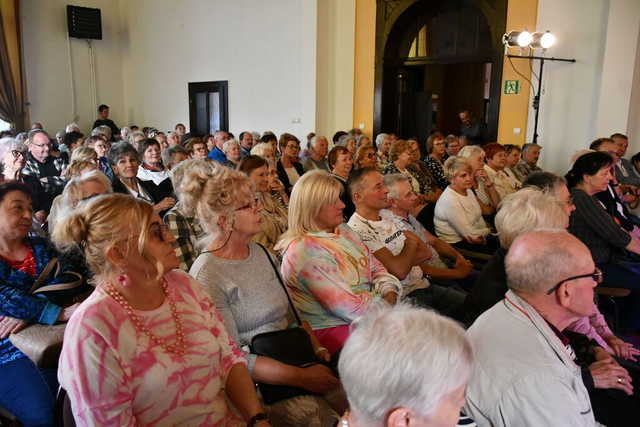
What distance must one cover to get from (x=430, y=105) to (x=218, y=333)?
8.42m

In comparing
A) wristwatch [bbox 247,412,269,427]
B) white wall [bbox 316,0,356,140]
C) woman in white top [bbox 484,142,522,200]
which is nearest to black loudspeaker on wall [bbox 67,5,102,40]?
white wall [bbox 316,0,356,140]

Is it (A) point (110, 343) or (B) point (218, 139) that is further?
(B) point (218, 139)

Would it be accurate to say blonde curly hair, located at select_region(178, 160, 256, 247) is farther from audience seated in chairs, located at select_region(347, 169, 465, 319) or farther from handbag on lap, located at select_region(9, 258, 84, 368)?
audience seated in chairs, located at select_region(347, 169, 465, 319)

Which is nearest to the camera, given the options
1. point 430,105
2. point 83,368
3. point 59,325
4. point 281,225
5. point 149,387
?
point 83,368

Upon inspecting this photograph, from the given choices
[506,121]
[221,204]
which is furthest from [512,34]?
[221,204]

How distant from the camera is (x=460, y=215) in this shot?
3.70m

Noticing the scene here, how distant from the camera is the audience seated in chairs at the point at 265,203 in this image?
3168 millimetres

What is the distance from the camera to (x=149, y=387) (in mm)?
1350

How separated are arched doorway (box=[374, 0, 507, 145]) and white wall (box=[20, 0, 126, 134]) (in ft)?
24.1

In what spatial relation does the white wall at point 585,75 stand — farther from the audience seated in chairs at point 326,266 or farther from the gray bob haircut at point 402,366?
the gray bob haircut at point 402,366

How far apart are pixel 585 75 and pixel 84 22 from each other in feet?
34.7

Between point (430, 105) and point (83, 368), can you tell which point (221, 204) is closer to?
point (83, 368)

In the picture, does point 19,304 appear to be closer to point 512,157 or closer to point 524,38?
point 512,157

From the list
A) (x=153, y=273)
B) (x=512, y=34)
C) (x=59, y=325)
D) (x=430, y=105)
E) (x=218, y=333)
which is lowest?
(x=59, y=325)
